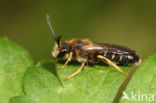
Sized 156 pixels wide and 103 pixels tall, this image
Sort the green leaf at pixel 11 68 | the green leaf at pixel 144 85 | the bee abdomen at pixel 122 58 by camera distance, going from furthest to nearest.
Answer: the bee abdomen at pixel 122 58 < the green leaf at pixel 11 68 < the green leaf at pixel 144 85

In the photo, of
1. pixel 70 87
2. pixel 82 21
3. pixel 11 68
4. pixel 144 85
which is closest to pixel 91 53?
pixel 70 87

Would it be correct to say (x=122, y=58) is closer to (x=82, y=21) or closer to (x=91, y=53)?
(x=91, y=53)

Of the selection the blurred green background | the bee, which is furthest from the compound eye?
the blurred green background

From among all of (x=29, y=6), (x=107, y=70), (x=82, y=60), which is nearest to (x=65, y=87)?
(x=107, y=70)

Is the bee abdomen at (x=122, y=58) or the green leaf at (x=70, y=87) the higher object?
the green leaf at (x=70, y=87)

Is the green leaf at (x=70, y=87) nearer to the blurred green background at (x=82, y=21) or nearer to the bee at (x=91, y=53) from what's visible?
the bee at (x=91, y=53)

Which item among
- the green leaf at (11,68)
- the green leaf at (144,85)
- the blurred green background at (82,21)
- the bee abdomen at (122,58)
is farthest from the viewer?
the blurred green background at (82,21)

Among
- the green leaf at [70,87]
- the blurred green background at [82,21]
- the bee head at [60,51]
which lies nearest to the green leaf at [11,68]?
the green leaf at [70,87]

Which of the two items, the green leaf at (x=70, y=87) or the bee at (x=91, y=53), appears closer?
the green leaf at (x=70, y=87)
